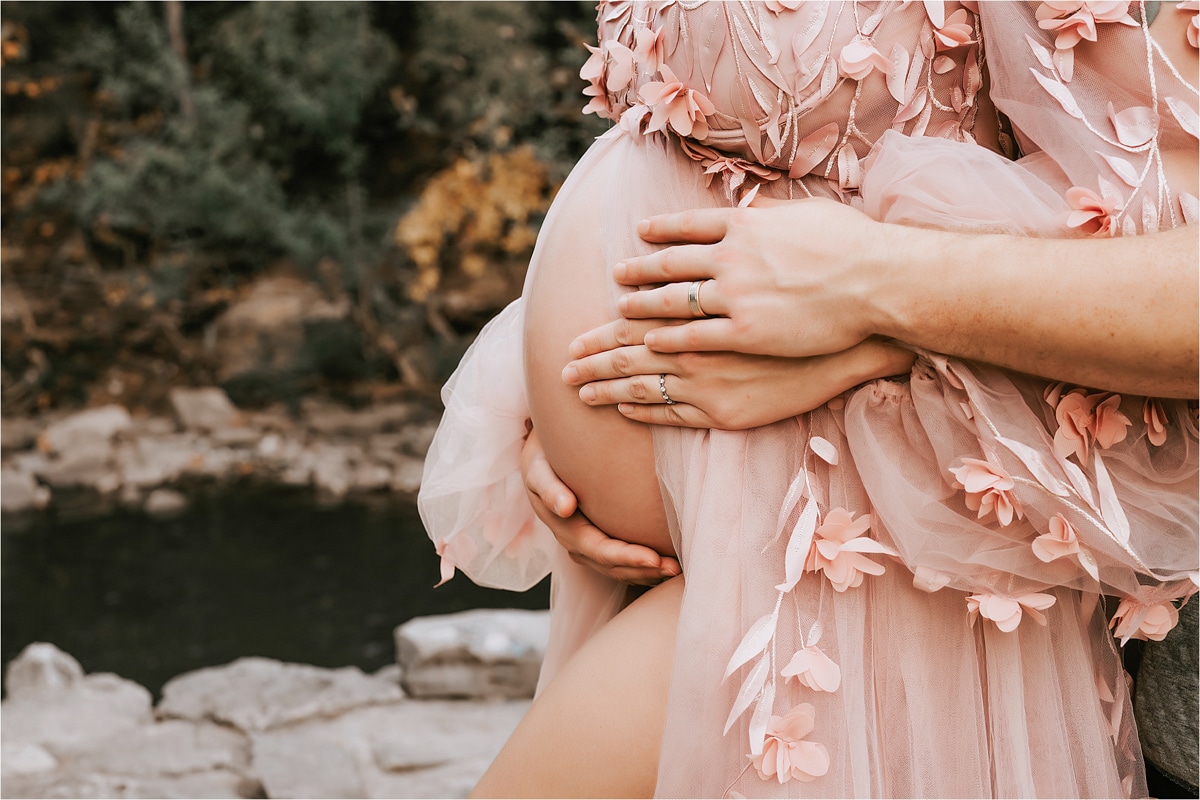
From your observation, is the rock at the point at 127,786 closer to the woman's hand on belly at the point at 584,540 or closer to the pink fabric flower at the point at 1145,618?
the woman's hand on belly at the point at 584,540

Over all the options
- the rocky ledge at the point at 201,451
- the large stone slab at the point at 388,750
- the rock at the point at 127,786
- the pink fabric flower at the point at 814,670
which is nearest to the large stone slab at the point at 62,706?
the rock at the point at 127,786

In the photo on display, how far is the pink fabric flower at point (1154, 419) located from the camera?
0.83m

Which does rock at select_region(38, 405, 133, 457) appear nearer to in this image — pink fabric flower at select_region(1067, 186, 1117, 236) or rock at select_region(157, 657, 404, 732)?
rock at select_region(157, 657, 404, 732)

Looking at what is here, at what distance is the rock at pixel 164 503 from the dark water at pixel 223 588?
9 cm

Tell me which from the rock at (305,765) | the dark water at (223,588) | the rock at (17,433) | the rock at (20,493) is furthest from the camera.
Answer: the rock at (17,433)

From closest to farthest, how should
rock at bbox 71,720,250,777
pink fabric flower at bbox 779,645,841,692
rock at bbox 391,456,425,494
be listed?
pink fabric flower at bbox 779,645,841,692, rock at bbox 71,720,250,777, rock at bbox 391,456,425,494

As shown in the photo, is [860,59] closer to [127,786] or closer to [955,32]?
[955,32]

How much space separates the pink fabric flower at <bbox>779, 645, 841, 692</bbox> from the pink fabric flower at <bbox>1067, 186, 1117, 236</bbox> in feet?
1.41

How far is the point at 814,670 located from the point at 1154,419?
37cm

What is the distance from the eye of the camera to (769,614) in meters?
0.86

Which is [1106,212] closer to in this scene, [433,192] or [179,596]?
[179,596]

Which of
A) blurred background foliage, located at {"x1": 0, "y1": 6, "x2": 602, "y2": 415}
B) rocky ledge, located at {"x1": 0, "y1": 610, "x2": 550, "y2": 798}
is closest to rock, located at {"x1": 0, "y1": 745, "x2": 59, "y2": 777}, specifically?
rocky ledge, located at {"x1": 0, "y1": 610, "x2": 550, "y2": 798}

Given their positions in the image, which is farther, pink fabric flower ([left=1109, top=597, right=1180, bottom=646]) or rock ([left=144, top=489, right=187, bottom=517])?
rock ([left=144, top=489, right=187, bottom=517])

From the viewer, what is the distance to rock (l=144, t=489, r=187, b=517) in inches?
216
